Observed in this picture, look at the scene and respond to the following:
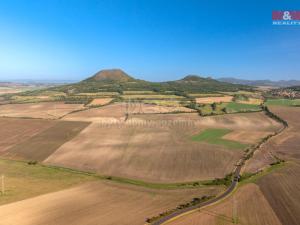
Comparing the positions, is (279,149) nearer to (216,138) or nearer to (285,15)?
(216,138)

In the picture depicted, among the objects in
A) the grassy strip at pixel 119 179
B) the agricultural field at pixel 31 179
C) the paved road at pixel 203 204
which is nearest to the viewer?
the paved road at pixel 203 204

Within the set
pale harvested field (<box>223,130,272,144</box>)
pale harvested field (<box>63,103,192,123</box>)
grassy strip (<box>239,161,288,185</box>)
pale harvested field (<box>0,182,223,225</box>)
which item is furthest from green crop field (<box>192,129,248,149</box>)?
pale harvested field (<box>63,103,192,123</box>)

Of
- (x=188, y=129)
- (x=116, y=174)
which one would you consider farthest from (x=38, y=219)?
(x=188, y=129)

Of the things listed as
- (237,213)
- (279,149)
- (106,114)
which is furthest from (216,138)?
(106,114)

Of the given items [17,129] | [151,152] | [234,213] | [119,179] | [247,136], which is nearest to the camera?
[234,213]

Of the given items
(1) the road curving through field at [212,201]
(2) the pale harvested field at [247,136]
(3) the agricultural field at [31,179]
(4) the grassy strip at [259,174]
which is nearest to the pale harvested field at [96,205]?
(1) the road curving through field at [212,201]

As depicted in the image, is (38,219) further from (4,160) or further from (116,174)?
(4,160)

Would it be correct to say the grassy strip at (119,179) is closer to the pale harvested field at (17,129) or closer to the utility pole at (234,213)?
the utility pole at (234,213)
